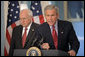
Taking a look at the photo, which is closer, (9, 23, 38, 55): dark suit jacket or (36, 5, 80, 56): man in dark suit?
(36, 5, 80, 56): man in dark suit

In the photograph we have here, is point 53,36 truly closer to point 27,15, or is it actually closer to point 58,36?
point 58,36

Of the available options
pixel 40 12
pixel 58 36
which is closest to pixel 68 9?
pixel 40 12

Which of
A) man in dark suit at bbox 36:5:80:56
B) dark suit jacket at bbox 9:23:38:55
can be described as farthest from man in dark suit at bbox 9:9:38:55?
man in dark suit at bbox 36:5:80:56

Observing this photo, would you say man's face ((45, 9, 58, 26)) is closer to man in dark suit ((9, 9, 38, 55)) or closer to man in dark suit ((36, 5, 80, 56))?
man in dark suit ((36, 5, 80, 56))

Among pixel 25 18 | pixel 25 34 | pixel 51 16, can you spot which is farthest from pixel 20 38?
pixel 51 16

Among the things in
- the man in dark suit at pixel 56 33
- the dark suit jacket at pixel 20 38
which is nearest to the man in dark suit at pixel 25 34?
the dark suit jacket at pixel 20 38

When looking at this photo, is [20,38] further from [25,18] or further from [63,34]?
[63,34]

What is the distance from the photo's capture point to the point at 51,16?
2252 millimetres

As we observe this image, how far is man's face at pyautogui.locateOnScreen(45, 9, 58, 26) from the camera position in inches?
82.2

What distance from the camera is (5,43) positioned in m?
4.15

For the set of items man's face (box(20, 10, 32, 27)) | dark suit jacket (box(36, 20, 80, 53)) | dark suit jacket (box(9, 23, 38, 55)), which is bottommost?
dark suit jacket (box(9, 23, 38, 55))

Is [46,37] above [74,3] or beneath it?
beneath

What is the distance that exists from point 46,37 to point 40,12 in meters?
1.85

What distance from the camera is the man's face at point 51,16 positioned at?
2.09 m
